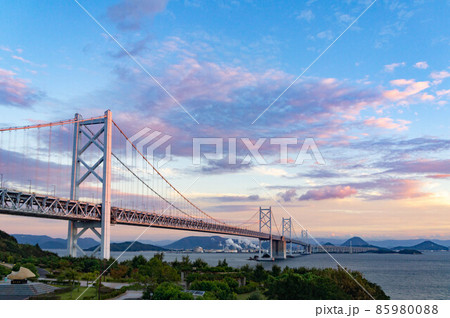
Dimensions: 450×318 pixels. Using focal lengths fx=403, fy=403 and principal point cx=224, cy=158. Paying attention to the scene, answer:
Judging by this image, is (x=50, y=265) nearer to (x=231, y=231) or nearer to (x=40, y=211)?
(x=40, y=211)

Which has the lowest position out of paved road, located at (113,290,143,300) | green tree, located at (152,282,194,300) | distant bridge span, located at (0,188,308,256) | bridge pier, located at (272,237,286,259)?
bridge pier, located at (272,237,286,259)

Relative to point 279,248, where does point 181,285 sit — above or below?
above

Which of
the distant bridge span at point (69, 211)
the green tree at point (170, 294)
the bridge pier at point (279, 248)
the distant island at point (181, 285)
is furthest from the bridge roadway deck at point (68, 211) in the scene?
the bridge pier at point (279, 248)

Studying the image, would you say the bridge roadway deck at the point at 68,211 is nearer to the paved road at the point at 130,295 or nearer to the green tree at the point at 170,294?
the paved road at the point at 130,295

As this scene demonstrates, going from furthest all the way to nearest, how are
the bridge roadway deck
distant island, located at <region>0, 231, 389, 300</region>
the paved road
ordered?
the bridge roadway deck < the paved road < distant island, located at <region>0, 231, 389, 300</region>

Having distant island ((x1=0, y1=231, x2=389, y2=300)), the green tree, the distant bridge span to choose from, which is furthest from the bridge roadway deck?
the green tree

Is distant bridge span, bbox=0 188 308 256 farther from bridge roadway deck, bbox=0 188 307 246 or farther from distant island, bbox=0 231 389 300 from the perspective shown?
distant island, bbox=0 231 389 300

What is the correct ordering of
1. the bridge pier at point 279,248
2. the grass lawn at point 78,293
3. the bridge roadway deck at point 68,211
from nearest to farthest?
the grass lawn at point 78,293
the bridge roadway deck at point 68,211
the bridge pier at point 279,248

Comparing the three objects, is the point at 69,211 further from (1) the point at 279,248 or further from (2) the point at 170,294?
(1) the point at 279,248

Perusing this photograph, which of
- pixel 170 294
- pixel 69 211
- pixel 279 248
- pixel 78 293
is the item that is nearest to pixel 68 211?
pixel 69 211

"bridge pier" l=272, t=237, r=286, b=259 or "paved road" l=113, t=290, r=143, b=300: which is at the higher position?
"paved road" l=113, t=290, r=143, b=300

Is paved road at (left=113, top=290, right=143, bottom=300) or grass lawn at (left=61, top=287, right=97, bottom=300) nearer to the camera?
paved road at (left=113, top=290, right=143, bottom=300)
